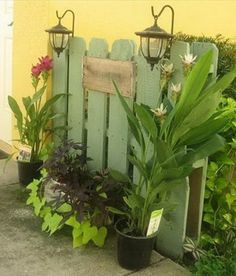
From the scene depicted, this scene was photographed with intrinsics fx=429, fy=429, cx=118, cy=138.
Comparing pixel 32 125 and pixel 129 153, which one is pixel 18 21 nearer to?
pixel 32 125

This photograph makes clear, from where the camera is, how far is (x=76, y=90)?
10.9 feet

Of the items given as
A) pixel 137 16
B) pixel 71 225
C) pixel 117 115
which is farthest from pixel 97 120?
pixel 137 16

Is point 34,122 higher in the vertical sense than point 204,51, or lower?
lower

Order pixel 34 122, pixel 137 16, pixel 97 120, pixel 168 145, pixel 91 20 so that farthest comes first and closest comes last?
1. pixel 137 16
2. pixel 91 20
3. pixel 34 122
4. pixel 97 120
5. pixel 168 145

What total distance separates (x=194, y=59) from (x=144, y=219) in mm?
931

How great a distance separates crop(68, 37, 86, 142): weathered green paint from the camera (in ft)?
10.7

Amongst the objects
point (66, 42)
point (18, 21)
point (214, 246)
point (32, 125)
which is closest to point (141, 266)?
point (214, 246)

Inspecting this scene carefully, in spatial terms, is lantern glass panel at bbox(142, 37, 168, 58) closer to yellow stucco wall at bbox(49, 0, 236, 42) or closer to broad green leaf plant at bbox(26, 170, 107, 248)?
broad green leaf plant at bbox(26, 170, 107, 248)

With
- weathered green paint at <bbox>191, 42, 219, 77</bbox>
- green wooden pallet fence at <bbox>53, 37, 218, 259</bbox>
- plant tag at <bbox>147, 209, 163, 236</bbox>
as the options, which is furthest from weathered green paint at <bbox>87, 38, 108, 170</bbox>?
plant tag at <bbox>147, 209, 163, 236</bbox>

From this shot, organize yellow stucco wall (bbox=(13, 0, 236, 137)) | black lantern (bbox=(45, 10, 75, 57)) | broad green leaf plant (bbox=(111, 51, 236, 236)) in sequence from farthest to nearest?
yellow stucco wall (bbox=(13, 0, 236, 137))
black lantern (bbox=(45, 10, 75, 57))
broad green leaf plant (bbox=(111, 51, 236, 236))

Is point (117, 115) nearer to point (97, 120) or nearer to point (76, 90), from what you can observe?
point (97, 120)

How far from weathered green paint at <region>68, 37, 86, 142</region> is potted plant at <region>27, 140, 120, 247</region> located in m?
0.45

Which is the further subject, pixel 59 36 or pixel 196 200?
pixel 59 36

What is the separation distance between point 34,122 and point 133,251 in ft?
4.69
